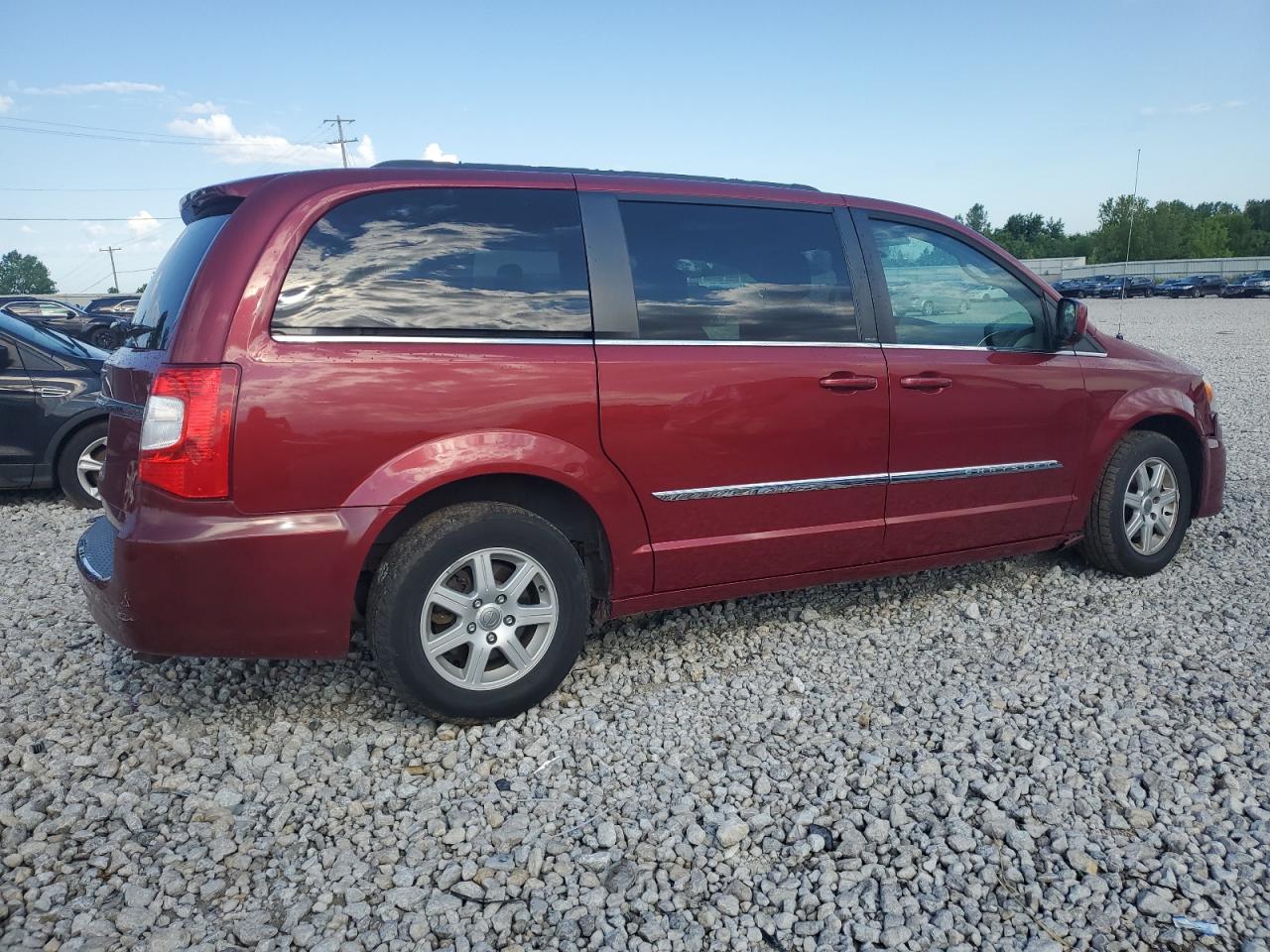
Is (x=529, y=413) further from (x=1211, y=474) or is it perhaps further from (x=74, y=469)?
(x=74, y=469)

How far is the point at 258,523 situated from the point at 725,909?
1770 millimetres

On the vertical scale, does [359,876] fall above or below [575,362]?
below

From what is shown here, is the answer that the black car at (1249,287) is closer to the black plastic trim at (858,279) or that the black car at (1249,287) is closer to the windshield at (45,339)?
the black plastic trim at (858,279)

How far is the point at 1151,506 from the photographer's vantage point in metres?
4.77

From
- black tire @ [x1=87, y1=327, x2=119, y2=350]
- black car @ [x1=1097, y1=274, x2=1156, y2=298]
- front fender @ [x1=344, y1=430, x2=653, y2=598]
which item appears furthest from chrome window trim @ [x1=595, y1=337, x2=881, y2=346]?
black car @ [x1=1097, y1=274, x2=1156, y2=298]

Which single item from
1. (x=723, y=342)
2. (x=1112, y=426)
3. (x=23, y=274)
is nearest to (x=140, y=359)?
(x=723, y=342)

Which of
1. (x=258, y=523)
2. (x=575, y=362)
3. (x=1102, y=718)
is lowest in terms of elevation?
(x=1102, y=718)

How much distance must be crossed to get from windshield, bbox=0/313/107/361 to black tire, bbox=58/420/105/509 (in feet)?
2.14

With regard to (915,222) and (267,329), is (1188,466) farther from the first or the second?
(267,329)

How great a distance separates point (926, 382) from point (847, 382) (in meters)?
0.43

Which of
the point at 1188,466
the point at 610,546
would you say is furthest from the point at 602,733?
the point at 1188,466

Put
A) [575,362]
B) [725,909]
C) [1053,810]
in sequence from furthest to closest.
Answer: [575,362], [1053,810], [725,909]

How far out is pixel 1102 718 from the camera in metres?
3.32

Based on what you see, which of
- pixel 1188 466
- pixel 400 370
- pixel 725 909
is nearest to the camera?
pixel 725 909
